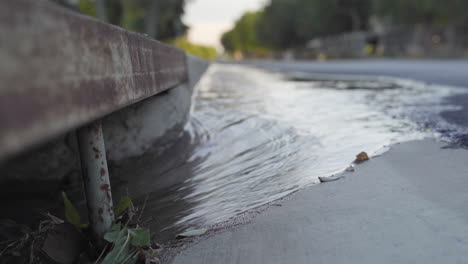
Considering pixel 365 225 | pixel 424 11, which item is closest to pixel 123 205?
pixel 365 225

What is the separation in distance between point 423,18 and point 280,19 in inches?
1055

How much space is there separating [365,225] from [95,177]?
1.27 meters

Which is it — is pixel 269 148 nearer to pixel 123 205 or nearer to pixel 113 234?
pixel 123 205

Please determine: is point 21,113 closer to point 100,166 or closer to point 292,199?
point 100,166

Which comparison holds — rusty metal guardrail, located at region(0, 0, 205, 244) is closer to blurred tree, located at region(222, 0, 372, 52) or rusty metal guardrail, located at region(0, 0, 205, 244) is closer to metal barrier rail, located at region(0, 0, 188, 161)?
metal barrier rail, located at region(0, 0, 188, 161)

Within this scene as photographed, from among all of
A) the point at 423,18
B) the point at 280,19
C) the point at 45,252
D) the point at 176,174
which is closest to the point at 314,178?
the point at 176,174

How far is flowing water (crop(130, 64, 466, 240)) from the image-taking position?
2.50m

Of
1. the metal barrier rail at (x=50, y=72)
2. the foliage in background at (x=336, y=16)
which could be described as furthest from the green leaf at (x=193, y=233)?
the foliage in background at (x=336, y=16)

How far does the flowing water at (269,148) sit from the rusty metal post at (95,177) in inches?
19.3

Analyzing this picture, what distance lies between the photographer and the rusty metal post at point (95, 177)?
173 cm

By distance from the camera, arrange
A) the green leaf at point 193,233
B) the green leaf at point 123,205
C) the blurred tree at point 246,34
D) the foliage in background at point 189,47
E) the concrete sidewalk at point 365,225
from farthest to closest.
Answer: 1. the blurred tree at point 246,34
2. the foliage in background at point 189,47
3. the green leaf at point 193,233
4. the green leaf at point 123,205
5. the concrete sidewalk at point 365,225

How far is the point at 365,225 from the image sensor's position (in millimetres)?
1776

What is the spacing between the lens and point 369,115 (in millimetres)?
4621

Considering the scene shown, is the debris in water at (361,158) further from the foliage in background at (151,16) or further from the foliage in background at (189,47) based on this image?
the foliage in background at (151,16)
